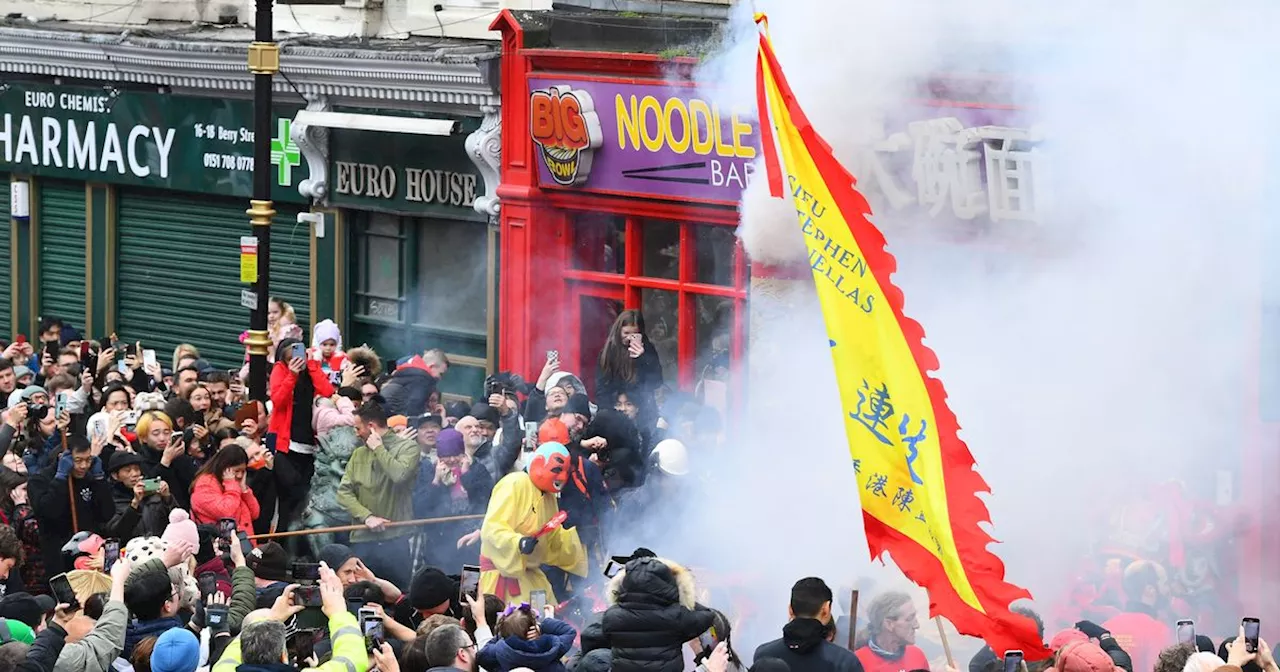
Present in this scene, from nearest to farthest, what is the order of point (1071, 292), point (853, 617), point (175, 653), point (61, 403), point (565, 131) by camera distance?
point (175, 653) < point (853, 617) < point (1071, 292) < point (61, 403) < point (565, 131)

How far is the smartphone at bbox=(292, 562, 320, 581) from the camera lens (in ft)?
28.0

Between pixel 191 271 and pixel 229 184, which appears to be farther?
pixel 191 271

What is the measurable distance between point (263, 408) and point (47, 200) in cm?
861

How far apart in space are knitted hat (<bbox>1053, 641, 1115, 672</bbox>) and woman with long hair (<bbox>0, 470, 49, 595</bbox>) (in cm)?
571

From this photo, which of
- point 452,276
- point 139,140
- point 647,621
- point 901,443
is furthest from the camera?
point 139,140

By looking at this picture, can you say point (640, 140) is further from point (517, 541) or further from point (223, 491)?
point (517, 541)

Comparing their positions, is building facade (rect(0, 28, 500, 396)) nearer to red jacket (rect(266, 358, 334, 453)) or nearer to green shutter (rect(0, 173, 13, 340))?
green shutter (rect(0, 173, 13, 340))

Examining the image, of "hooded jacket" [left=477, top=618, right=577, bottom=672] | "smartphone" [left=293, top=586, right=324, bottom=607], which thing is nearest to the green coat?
"smartphone" [left=293, top=586, right=324, bottom=607]

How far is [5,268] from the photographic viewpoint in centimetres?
2136

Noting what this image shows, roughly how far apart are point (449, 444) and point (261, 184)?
2847mm

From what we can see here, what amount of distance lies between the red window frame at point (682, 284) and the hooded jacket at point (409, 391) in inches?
78.8

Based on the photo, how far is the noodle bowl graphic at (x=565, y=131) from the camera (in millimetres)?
14984

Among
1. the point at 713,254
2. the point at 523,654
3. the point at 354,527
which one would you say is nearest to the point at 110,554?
the point at 523,654

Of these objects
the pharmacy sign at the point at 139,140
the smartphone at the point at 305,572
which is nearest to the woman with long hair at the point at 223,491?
the smartphone at the point at 305,572
